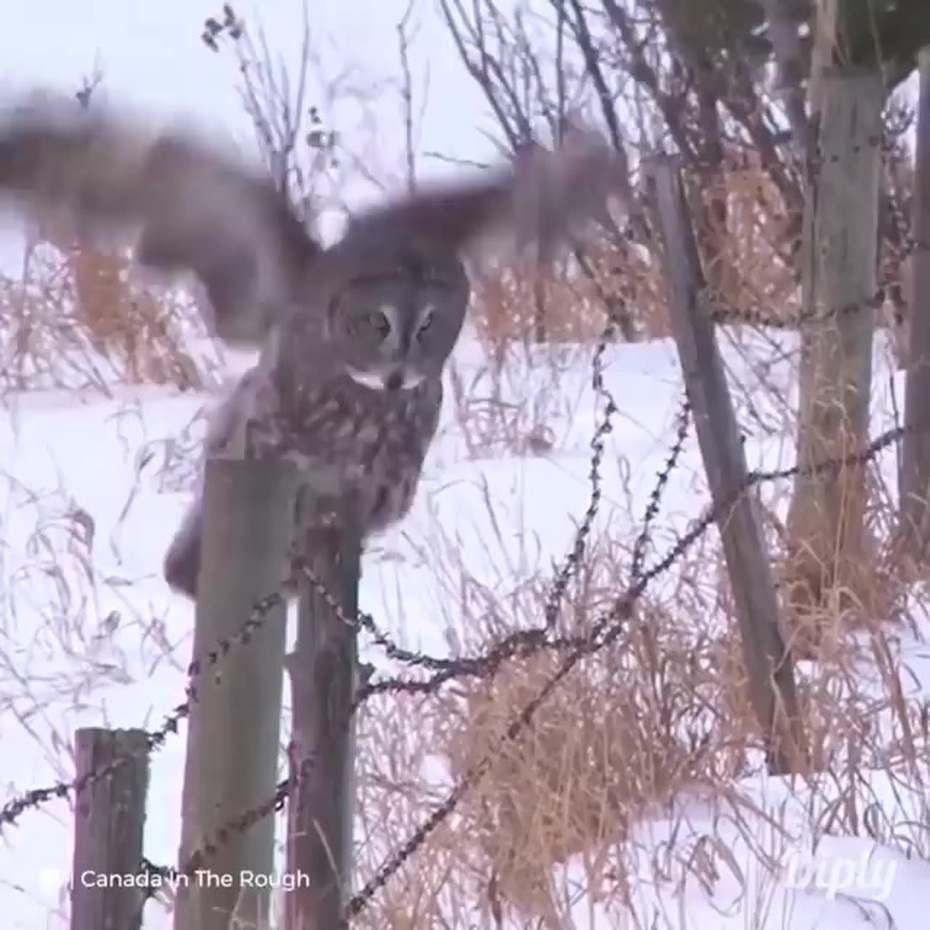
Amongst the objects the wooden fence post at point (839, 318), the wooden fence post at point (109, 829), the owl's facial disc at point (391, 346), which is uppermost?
the wooden fence post at point (839, 318)

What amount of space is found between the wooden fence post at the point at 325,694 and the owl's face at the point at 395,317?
1.34ft

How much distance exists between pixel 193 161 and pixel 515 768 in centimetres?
89

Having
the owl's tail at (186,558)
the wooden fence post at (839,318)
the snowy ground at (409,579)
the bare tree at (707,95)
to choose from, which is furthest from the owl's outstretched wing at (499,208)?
the bare tree at (707,95)

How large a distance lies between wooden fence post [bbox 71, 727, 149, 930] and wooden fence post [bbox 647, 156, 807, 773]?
105 cm

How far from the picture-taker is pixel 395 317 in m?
1.74

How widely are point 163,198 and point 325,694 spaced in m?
0.37

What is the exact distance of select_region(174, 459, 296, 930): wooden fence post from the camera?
1.26 meters

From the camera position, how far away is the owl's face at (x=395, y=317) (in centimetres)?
169

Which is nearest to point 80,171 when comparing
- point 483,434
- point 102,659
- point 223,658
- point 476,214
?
point 223,658

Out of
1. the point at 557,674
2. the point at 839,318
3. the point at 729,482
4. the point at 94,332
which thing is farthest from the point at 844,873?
the point at 94,332

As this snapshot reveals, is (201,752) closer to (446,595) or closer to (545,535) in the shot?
(446,595)

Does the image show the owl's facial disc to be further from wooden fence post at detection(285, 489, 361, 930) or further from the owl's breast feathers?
wooden fence post at detection(285, 489, 361, 930)

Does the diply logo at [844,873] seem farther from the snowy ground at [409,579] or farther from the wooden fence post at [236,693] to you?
the wooden fence post at [236,693]

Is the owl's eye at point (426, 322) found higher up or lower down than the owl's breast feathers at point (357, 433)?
higher up
